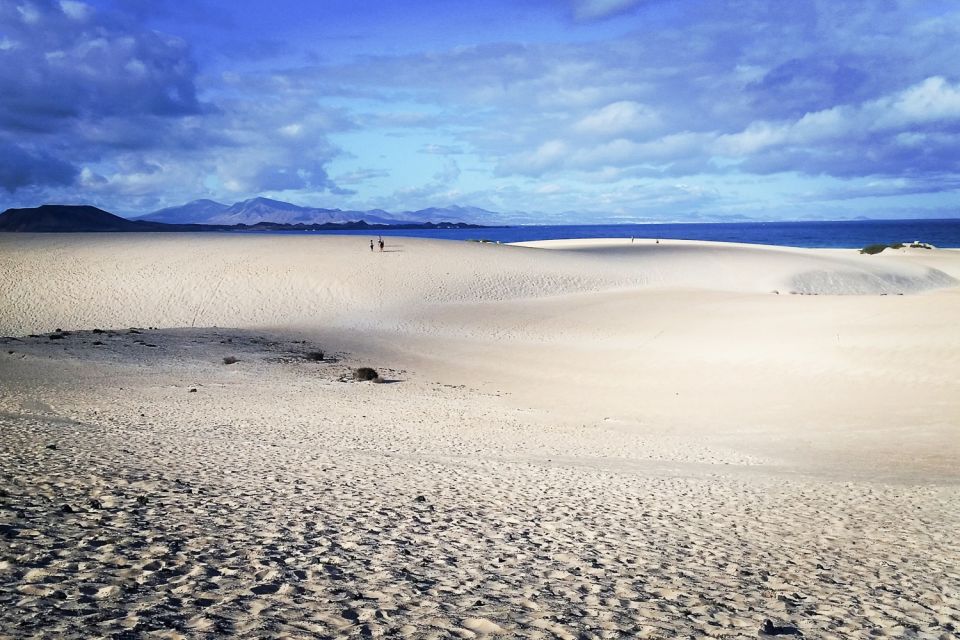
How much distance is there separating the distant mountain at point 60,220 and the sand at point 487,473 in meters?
104

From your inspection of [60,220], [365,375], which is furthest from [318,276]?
[60,220]

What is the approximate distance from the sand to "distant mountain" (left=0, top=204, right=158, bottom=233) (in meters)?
104

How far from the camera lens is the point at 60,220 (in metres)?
125

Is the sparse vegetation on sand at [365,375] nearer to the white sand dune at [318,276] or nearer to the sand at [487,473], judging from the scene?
the sand at [487,473]

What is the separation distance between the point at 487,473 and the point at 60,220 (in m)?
138

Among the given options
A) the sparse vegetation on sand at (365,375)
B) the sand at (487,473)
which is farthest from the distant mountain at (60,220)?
the sparse vegetation on sand at (365,375)

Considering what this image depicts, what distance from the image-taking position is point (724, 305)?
3528cm

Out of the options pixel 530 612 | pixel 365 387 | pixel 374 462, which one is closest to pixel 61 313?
pixel 365 387

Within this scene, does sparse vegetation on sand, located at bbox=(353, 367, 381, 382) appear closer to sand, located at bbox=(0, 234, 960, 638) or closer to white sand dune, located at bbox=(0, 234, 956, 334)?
sand, located at bbox=(0, 234, 960, 638)

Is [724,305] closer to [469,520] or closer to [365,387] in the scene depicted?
[365,387]

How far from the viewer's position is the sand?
5.58 metres

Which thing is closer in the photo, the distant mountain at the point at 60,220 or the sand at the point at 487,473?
the sand at the point at 487,473

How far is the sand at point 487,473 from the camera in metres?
5.58

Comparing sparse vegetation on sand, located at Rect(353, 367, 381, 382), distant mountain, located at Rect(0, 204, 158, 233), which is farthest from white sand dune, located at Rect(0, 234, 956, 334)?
distant mountain, located at Rect(0, 204, 158, 233)
